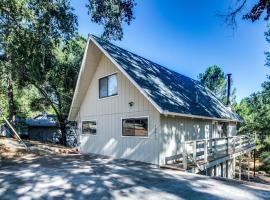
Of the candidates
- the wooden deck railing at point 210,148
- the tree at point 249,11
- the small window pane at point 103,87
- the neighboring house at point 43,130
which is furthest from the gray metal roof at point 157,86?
the neighboring house at point 43,130

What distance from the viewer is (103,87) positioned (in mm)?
14805

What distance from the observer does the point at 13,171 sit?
30.3 feet

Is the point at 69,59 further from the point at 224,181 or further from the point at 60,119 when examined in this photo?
the point at 224,181

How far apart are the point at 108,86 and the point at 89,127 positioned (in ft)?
10.7

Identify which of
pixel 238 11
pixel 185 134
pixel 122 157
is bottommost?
pixel 122 157

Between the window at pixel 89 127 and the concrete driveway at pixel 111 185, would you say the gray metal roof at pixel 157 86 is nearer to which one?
the concrete driveway at pixel 111 185

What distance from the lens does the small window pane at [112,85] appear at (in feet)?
45.3

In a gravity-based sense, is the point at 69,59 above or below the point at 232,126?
above

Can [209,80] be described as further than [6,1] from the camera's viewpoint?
Yes

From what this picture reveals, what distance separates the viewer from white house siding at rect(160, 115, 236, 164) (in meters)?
11.3

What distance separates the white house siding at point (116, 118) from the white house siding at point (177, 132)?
332mm

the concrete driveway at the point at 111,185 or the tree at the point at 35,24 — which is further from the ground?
the tree at the point at 35,24

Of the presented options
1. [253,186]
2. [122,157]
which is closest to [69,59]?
[122,157]

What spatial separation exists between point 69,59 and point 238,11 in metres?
17.4
